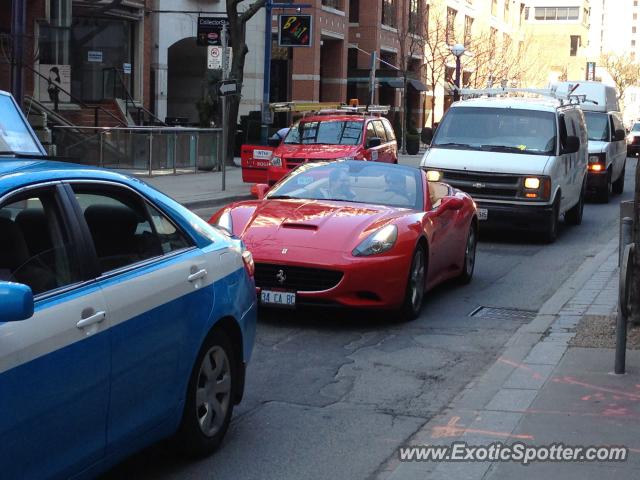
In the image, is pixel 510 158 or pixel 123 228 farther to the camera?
pixel 510 158

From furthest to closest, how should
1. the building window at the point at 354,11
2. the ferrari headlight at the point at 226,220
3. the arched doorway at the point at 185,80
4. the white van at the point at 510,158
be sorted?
the building window at the point at 354,11 → the arched doorway at the point at 185,80 → the white van at the point at 510,158 → the ferrari headlight at the point at 226,220

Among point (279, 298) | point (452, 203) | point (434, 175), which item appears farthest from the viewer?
point (434, 175)

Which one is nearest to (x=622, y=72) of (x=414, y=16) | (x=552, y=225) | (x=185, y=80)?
(x=414, y=16)

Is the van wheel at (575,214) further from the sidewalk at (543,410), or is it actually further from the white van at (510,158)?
the sidewalk at (543,410)

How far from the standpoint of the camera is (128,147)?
2642 cm

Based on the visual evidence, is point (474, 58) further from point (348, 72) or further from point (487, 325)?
point (487, 325)

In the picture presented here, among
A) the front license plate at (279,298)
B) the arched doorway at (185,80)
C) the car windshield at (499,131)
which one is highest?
the arched doorway at (185,80)

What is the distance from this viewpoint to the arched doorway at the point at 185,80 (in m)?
46.1

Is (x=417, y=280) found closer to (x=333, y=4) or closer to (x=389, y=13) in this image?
(x=333, y=4)

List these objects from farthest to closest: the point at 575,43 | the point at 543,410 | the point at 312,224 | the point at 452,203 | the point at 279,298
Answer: the point at 575,43 → the point at 452,203 → the point at 312,224 → the point at 279,298 → the point at 543,410

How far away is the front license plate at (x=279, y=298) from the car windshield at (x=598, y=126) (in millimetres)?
17766

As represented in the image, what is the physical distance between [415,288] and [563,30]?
109 m

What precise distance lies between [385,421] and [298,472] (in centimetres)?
114

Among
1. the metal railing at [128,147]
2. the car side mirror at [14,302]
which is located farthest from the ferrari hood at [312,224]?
the metal railing at [128,147]
